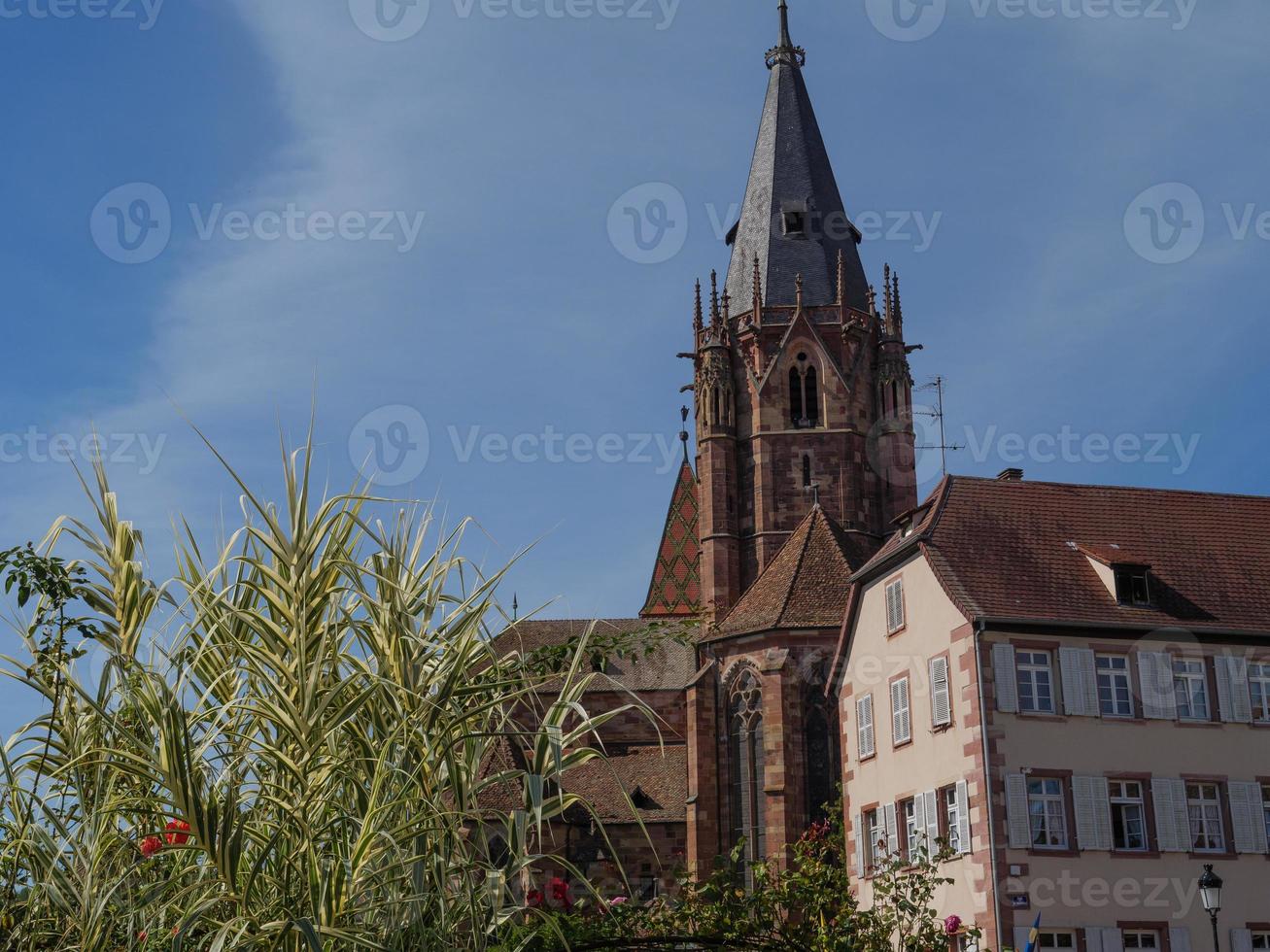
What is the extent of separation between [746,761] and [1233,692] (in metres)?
18.5

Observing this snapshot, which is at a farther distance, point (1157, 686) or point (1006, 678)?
point (1157, 686)

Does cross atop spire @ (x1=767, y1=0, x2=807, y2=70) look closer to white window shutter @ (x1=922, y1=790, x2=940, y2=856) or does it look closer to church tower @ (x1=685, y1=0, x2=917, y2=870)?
church tower @ (x1=685, y1=0, x2=917, y2=870)

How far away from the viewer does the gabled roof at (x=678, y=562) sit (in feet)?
202

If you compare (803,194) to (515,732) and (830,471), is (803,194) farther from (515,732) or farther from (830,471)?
(515,732)

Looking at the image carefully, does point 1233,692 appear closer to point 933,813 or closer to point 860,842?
point 933,813

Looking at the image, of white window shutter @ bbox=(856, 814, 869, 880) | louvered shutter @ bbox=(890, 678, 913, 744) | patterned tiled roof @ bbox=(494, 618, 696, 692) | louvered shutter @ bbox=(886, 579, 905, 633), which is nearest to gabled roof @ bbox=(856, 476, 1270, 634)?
louvered shutter @ bbox=(886, 579, 905, 633)

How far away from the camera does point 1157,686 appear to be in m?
26.0

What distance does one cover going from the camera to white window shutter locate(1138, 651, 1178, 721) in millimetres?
25844

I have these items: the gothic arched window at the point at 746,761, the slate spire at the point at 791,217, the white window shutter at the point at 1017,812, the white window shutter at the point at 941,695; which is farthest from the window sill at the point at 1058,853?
the slate spire at the point at 791,217

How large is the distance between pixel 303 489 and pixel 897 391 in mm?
47450

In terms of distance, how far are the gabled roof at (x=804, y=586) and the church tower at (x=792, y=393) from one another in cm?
258

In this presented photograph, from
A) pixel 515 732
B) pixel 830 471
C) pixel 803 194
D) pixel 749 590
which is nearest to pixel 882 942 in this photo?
pixel 515 732

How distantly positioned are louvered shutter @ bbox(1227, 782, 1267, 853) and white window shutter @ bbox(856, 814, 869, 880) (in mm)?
6819

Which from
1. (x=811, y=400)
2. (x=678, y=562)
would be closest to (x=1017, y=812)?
(x=811, y=400)
